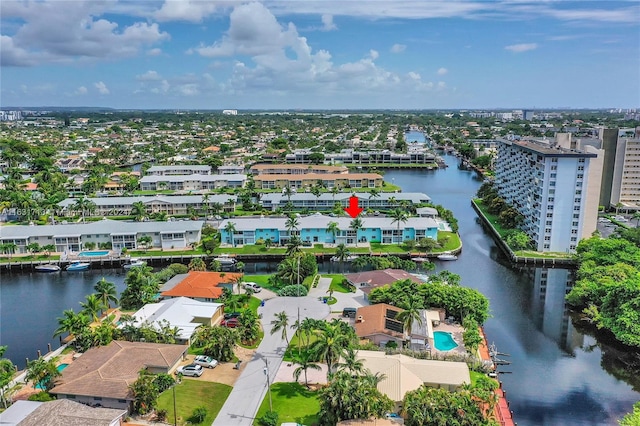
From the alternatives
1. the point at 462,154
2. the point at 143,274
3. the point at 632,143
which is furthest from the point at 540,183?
the point at 462,154

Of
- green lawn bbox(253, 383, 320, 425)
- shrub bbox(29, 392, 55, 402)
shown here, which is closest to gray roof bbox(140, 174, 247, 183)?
shrub bbox(29, 392, 55, 402)

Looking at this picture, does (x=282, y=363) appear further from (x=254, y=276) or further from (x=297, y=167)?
(x=297, y=167)

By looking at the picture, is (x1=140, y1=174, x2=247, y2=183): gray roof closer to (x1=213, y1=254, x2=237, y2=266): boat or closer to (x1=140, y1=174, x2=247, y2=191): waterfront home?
(x1=140, y1=174, x2=247, y2=191): waterfront home

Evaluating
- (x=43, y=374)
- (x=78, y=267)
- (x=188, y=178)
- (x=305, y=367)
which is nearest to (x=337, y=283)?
(x=305, y=367)

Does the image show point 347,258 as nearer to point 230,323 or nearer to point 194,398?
point 230,323

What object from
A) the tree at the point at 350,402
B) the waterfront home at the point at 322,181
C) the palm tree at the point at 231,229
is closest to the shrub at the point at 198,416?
the tree at the point at 350,402

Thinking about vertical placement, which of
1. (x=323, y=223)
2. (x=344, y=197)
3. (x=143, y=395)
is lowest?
(x=143, y=395)
